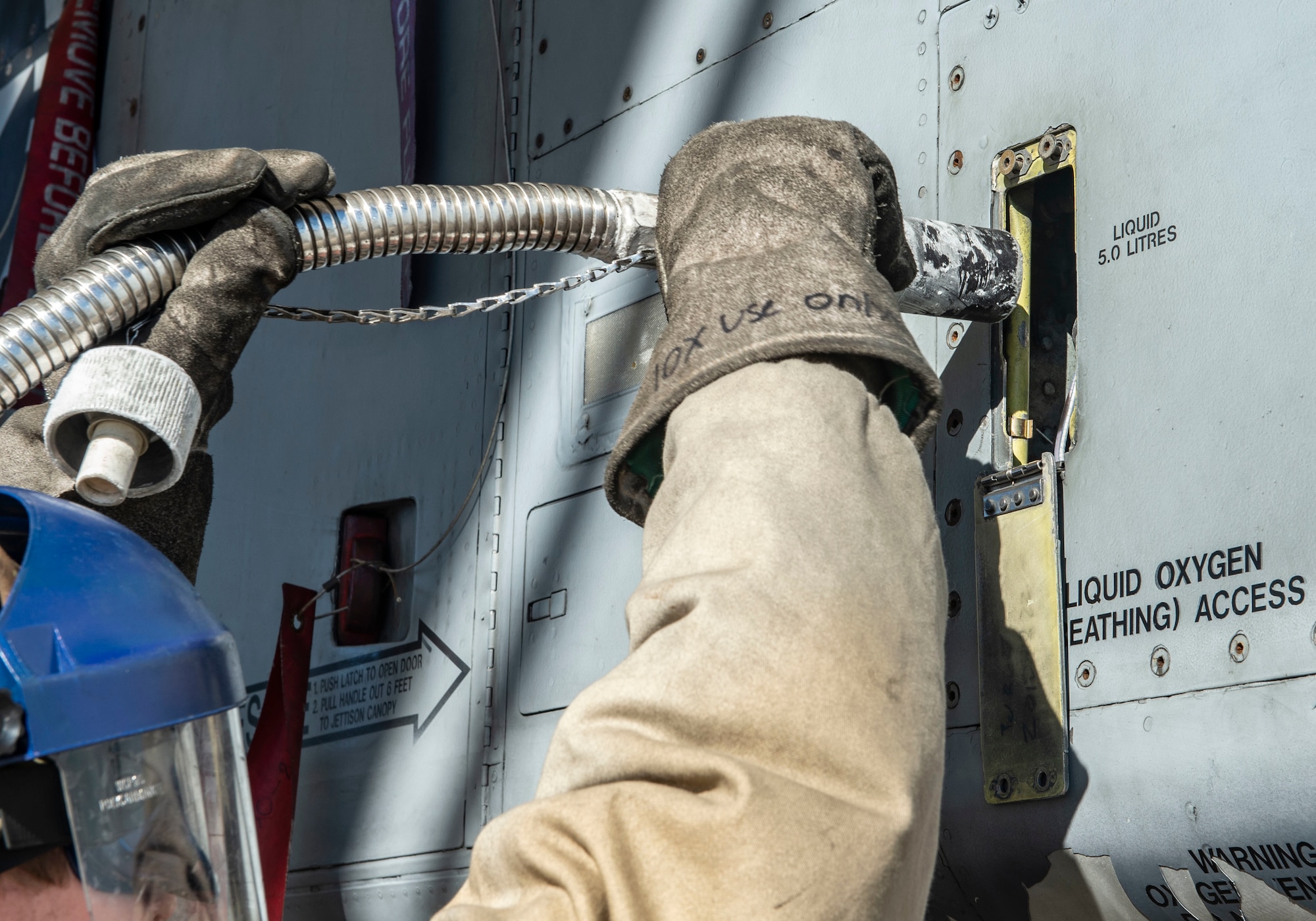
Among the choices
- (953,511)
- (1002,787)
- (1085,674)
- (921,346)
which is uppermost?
(921,346)

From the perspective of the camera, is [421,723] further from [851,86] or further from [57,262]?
[851,86]

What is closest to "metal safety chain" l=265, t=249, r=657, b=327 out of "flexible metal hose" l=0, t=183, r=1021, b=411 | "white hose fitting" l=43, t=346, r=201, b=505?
"flexible metal hose" l=0, t=183, r=1021, b=411

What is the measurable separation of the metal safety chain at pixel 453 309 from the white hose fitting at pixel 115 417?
0.30 meters

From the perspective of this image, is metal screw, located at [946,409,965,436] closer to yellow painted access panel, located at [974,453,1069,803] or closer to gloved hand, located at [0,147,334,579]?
yellow painted access panel, located at [974,453,1069,803]

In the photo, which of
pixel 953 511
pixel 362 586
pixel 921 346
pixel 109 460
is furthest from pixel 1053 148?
pixel 362 586

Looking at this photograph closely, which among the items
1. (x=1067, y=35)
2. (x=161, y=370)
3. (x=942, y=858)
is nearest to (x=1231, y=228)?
(x=1067, y=35)

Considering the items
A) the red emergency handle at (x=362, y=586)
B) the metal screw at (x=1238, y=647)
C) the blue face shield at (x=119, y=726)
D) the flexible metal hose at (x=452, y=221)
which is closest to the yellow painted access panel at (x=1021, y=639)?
the metal screw at (x=1238, y=647)

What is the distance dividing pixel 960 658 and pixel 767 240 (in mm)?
645

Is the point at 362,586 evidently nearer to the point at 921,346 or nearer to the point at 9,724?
the point at 921,346

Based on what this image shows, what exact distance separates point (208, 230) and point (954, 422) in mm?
839

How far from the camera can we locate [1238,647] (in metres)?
1.15

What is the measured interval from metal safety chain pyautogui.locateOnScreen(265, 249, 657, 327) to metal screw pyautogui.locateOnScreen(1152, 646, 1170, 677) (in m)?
0.67

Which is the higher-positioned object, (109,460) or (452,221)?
(452,221)

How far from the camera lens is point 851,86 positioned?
5.52ft
